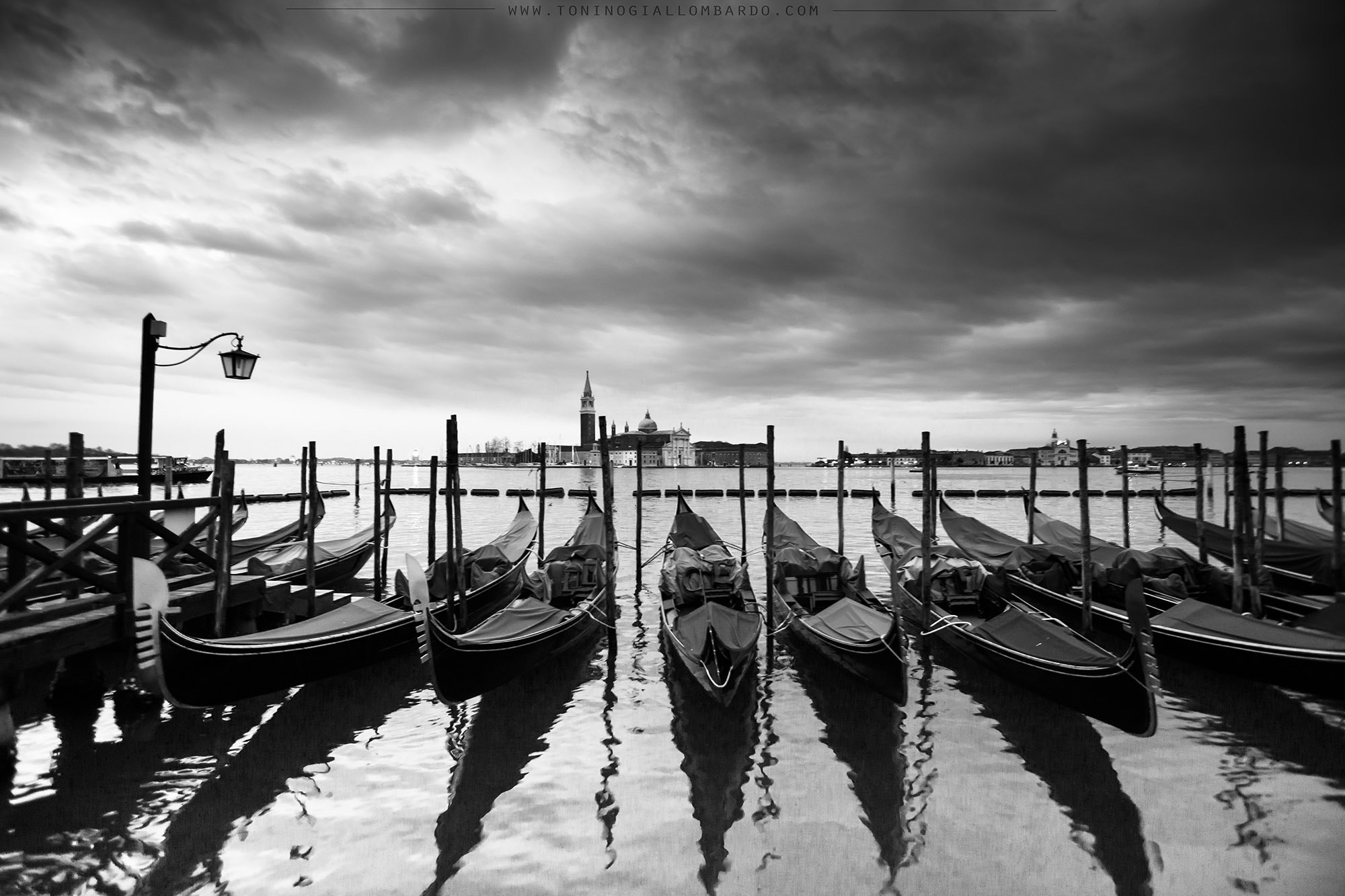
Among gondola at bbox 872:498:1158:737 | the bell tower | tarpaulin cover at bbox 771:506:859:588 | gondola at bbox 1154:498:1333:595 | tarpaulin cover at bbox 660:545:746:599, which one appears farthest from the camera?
the bell tower

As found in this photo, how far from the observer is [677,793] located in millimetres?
5164

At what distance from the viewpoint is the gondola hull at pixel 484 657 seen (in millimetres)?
5934

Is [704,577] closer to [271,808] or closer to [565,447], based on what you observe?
[271,808]

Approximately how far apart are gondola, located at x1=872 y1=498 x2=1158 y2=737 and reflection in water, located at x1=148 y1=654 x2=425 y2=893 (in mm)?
5268

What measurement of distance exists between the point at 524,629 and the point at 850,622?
357cm

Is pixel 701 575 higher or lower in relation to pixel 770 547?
lower

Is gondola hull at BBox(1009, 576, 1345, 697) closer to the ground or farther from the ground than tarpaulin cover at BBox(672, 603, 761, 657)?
closer to the ground

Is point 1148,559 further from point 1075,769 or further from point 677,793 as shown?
point 677,793

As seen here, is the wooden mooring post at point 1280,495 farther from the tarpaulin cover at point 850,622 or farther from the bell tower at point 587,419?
the bell tower at point 587,419

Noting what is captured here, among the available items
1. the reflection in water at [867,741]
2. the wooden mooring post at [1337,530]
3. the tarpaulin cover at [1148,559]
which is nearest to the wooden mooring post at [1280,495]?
the wooden mooring post at [1337,530]

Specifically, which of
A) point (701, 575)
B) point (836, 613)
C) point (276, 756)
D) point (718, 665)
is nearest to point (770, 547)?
point (701, 575)

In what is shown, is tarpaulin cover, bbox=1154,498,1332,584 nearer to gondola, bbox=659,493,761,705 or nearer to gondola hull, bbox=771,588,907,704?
gondola hull, bbox=771,588,907,704

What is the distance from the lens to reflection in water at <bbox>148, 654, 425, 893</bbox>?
167 inches

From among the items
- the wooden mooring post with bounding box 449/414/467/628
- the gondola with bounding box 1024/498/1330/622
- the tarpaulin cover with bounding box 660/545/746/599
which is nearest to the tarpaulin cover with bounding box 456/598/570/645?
the wooden mooring post with bounding box 449/414/467/628
